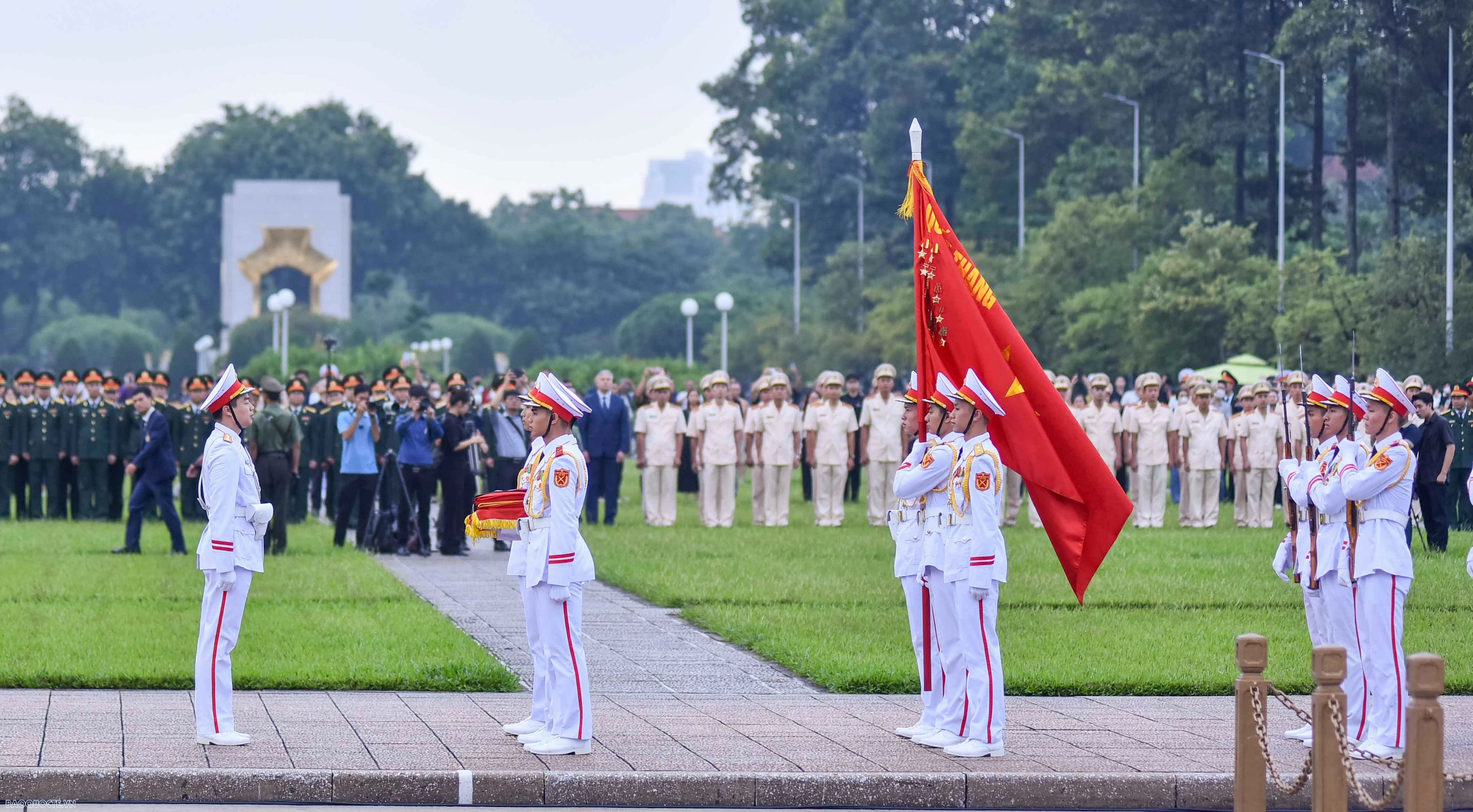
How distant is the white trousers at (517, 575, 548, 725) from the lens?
10484mm

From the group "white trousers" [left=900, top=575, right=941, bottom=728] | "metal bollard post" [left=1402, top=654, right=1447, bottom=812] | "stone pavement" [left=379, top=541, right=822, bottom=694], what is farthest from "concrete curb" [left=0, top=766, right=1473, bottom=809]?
"stone pavement" [left=379, top=541, right=822, bottom=694]

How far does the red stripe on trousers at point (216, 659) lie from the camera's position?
10.3 meters

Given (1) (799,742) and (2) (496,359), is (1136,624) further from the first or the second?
(2) (496,359)

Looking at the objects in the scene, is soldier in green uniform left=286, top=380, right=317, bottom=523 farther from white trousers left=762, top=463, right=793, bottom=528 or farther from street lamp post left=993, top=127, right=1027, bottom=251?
street lamp post left=993, top=127, right=1027, bottom=251

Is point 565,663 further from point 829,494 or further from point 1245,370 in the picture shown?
point 1245,370

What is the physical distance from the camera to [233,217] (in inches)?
3989

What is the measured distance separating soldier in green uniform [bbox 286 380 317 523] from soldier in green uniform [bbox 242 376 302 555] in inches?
134

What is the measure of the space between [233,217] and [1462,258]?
72.5m

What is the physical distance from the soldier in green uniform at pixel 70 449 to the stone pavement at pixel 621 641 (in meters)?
7.35

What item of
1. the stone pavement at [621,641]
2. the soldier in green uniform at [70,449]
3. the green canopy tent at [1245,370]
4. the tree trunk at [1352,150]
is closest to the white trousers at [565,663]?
the stone pavement at [621,641]

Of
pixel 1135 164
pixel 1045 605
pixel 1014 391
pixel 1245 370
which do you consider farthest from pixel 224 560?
pixel 1135 164

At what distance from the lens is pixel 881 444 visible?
85.3ft

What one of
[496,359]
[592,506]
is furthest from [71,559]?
[496,359]

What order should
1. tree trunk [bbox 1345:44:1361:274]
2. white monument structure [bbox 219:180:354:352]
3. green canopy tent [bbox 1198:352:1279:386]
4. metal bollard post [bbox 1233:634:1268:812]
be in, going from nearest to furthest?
metal bollard post [bbox 1233:634:1268:812] < green canopy tent [bbox 1198:352:1279:386] < tree trunk [bbox 1345:44:1361:274] < white monument structure [bbox 219:180:354:352]
